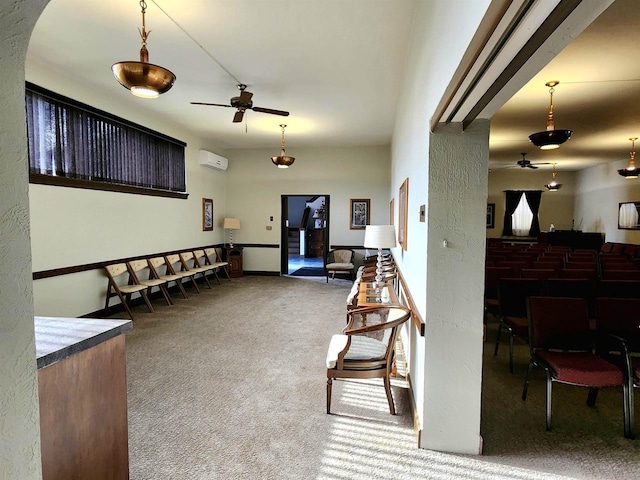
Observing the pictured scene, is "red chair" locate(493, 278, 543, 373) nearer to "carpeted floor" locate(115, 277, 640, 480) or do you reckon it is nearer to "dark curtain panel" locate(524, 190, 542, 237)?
"carpeted floor" locate(115, 277, 640, 480)

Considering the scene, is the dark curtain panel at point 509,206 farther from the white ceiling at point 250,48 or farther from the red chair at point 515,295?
the red chair at point 515,295

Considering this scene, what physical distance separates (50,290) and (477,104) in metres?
4.90

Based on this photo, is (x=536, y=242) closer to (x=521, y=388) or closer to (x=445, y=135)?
(x=521, y=388)

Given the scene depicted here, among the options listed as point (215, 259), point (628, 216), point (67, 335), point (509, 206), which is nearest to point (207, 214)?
point (215, 259)

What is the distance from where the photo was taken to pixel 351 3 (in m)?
2.87

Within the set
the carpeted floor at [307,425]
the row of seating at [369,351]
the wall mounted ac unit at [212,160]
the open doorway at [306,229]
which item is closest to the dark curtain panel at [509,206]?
the open doorway at [306,229]

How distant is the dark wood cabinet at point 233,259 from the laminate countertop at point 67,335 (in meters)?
6.89

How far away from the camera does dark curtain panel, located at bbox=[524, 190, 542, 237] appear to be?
1112cm

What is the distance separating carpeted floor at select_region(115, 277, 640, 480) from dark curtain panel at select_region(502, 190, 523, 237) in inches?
339

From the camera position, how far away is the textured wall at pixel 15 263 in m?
0.92

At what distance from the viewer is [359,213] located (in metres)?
8.45

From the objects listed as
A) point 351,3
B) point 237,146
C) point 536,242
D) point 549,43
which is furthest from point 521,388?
point 536,242

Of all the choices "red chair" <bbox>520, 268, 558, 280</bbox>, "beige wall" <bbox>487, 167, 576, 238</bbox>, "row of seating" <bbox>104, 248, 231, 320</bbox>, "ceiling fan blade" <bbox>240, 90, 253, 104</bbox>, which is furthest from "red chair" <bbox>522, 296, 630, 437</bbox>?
"beige wall" <bbox>487, 167, 576, 238</bbox>

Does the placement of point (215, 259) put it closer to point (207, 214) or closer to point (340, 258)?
point (207, 214)
